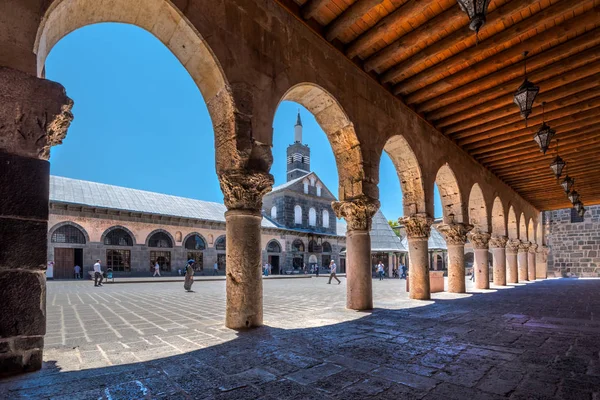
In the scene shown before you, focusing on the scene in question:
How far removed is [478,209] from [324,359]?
1040cm

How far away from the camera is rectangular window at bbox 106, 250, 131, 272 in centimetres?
1919

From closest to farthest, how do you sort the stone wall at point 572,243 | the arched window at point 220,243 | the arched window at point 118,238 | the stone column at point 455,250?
the stone column at point 455,250 < the arched window at point 118,238 < the stone wall at point 572,243 < the arched window at point 220,243

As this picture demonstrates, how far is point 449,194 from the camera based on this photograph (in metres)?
9.77

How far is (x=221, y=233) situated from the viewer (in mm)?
24297

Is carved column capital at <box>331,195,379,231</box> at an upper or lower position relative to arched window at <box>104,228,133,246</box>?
upper

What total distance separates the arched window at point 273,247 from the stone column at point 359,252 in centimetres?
2192

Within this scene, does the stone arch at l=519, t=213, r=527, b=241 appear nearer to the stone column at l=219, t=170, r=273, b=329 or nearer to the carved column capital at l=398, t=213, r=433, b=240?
the carved column capital at l=398, t=213, r=433, b=240

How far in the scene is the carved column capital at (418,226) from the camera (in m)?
7.67

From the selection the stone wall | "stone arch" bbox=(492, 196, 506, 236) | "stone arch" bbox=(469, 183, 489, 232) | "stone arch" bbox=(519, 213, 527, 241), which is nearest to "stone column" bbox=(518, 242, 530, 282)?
"stone arch" bbox=(519, 213, 527, 241)

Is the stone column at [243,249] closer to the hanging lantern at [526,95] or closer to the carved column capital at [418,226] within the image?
the hanging lantern at [526,95]

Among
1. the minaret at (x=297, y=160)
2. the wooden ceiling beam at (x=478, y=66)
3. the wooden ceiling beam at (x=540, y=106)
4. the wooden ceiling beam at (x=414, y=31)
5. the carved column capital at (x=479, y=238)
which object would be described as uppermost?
the minaret at (x=297, y=160)

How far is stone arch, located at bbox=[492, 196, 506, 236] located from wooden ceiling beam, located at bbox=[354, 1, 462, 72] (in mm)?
9324

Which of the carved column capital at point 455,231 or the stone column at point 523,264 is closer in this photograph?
the carved column capital at point 455,231

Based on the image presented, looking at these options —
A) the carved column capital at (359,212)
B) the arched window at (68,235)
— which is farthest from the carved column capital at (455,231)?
the arched window at (68,235)
